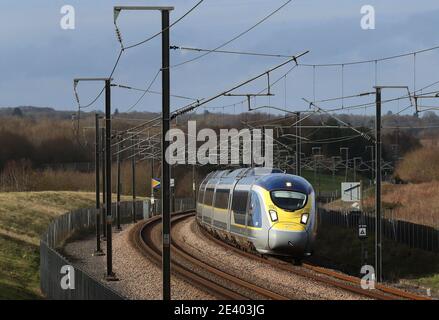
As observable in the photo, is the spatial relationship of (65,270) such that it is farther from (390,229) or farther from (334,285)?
(390,229)

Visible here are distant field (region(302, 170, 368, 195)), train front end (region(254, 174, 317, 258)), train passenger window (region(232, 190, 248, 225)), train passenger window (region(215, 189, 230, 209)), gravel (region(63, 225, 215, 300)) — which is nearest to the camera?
gravel (region(63, 225, 215, 300))

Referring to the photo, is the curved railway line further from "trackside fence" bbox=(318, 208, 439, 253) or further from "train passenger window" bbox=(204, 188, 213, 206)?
"trackside fence" bbox=(318, 208, 439, 253)

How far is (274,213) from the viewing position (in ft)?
96.6

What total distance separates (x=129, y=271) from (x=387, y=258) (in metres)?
12.9

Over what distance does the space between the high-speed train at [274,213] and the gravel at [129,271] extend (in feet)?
13.1

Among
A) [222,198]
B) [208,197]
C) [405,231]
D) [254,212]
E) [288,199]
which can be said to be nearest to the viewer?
[288,199]

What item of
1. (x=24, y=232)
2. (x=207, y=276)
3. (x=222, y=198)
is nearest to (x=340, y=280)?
(x=207, y=276)

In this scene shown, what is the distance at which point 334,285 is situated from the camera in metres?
25.8

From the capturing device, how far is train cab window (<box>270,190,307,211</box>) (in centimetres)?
2956

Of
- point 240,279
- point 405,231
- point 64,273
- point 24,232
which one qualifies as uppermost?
point 64,273

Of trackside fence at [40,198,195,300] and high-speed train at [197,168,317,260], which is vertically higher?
high-speed train at [197,168,317,260]

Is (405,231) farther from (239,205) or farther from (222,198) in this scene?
(239,205)

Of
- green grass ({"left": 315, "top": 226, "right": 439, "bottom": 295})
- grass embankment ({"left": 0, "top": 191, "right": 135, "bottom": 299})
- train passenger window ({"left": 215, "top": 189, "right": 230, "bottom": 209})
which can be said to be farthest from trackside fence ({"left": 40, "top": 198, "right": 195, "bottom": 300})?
green grass ({"left": 315, "top": 226, "right": 439, "bottom": 295})

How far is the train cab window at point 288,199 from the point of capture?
29.6 metres
